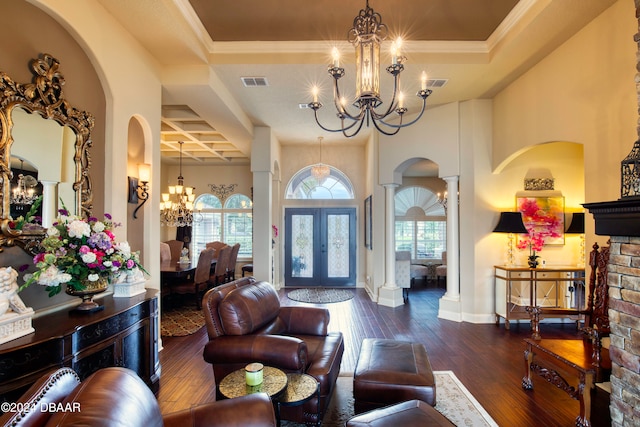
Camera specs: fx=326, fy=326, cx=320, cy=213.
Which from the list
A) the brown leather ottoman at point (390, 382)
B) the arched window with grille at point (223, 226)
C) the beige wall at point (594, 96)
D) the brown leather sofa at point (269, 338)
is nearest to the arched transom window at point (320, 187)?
the arched window with grille at point (223, 226)

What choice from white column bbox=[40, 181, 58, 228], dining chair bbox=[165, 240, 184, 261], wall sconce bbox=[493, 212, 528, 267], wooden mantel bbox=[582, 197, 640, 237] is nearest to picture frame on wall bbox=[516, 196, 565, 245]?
wall sconce bbox=[493, 212, 528, 267]

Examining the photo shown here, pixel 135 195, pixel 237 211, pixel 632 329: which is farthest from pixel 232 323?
pixel 237 211

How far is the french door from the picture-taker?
8.19m

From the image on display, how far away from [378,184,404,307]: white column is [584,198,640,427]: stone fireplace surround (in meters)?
4.00

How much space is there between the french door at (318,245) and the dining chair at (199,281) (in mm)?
2655

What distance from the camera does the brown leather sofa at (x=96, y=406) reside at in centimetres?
99

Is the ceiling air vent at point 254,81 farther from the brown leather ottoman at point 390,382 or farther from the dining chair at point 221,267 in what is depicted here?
the brown leather ottoman at point 390,382

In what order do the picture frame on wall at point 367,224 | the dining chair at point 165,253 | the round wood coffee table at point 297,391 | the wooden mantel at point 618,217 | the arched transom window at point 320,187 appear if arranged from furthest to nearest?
the arched transom window at point 320,187
the picture frame on wall at point 367,224
the dining chair at point 165,253
the wooden mantel at point 618,217
the round wood coffee table at point 297,391

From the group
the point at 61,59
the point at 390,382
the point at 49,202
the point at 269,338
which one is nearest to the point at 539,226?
the point at 390,382

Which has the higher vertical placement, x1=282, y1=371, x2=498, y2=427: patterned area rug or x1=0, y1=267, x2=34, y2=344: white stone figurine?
x1=0, y1=267, x2=34, y2=344: white stone figurine

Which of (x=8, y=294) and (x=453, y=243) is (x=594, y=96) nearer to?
(x=453, y=243)

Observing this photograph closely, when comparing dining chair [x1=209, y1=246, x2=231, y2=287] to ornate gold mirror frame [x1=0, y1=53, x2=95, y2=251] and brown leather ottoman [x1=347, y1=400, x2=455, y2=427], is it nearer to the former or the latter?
ornate gold mirror frame [x1=0, y1=53, x2=95, y2=251]

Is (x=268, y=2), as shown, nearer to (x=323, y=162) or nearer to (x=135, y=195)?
(x=135, y=195)

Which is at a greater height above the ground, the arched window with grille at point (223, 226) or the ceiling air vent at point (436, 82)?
the ceiling air vent at point (436, 82)
